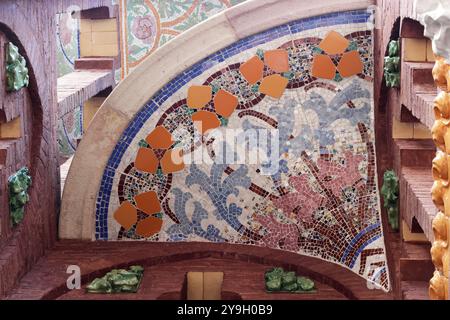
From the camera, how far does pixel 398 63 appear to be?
18.5 ft

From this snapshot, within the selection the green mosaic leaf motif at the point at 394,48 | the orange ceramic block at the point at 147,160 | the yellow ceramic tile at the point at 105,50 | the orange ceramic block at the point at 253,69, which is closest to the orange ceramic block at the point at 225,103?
the orange ceramic block at the point at 253,69

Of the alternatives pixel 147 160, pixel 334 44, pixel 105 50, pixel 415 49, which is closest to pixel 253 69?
pixel 334 44

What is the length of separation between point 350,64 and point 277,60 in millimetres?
499

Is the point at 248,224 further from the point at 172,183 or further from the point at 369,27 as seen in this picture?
the point at 369,27

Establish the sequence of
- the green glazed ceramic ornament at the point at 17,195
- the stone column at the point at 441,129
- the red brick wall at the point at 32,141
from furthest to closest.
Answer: the green glazed ceramic ornament at the point at 17,195 < the red brick wall at the point at 32,141 < the stone column at the point at 441,129

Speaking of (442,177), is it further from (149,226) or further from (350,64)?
(149,226)

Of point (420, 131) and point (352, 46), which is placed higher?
point (352, 46)

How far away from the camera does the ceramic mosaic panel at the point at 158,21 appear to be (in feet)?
29.8

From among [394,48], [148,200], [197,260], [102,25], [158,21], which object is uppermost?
[158,21]

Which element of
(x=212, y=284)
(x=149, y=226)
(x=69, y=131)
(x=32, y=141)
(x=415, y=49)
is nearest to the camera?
(x=415, y=49)

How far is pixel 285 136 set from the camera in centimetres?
641

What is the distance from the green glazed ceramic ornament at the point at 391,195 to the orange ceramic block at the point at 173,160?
1.41 metres

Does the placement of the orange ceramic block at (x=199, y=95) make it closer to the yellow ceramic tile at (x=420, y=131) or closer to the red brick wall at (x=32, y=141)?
the red brick wall at (x=32, y=141)

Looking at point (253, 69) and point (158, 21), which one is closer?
point (253, 69)
